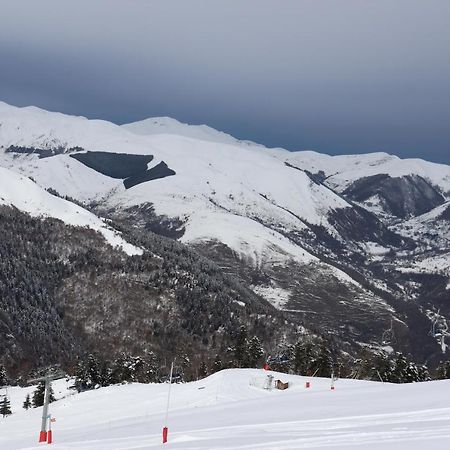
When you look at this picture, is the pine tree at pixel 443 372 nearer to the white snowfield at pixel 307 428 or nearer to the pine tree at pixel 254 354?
the pine tree at pixel 254 354

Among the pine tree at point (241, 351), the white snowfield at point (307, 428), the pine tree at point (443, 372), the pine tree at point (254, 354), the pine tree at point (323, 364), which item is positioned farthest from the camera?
the pine tree at point (241, 351)

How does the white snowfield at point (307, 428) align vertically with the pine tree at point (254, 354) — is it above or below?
below

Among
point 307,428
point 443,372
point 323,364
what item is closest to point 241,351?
point 323,364

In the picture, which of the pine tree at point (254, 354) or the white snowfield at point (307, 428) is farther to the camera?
the pine tree at point (254, 354)

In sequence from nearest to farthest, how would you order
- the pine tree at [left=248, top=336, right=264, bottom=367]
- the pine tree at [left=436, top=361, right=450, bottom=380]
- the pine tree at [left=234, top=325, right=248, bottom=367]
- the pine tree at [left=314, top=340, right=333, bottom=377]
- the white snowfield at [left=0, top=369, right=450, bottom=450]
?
1. the white snowfield at [left=0, top=369, right=450, bottom=450]
2. the pine tree at [left=436, top=361, right=450, bottom=380]
3. the pine tree at [left=314, top=340, right=333, bottom=377]
4. the pine tree at [left=248, top=336, right=264, bottom=367]
5. the pine tree at [left=234, top=325, right=248, bottom=367]

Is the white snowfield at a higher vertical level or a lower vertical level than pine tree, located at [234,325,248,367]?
lower

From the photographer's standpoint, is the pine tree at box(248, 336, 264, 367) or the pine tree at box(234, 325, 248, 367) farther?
the pine tree at box(234, 325, 248, 367)

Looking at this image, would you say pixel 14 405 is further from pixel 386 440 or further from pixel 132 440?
pixel 386 440

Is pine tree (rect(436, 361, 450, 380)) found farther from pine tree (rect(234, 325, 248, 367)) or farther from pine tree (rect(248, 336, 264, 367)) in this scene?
pine tree (rect(234, 325, 248, 367))

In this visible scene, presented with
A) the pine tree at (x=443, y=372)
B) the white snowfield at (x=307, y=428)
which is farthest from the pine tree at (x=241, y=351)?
the white snowfield at (x=307, y=428)

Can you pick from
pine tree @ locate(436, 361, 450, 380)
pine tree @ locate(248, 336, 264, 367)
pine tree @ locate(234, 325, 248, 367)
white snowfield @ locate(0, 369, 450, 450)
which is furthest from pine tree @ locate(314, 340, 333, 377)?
white snowfield @ locate(0, 369, 450, 450)

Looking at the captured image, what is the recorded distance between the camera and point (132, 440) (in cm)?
2580

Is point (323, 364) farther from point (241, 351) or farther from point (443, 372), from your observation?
point (443, 372)

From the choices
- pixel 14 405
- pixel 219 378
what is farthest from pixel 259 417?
pixel 14 405
